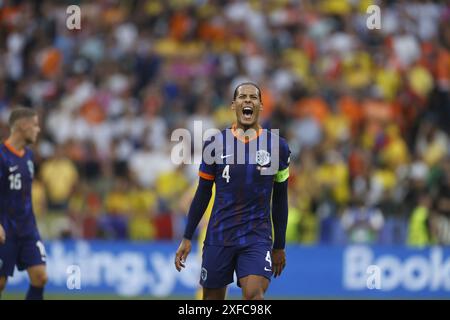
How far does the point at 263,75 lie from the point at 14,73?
18.7ft

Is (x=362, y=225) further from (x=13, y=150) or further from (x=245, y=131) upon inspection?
(x=245, y=131)

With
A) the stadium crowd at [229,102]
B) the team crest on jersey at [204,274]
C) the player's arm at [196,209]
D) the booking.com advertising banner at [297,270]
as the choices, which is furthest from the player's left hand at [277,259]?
the stadium crowd at [229,102]

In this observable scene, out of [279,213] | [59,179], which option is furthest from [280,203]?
[59,179]

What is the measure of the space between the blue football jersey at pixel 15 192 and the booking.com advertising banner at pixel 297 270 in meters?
6.33

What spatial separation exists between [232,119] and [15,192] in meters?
9.92

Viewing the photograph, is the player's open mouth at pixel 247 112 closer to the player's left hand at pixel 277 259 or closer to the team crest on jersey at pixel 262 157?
the team crest on jersey at pixel 262 157

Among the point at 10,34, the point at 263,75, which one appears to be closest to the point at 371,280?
the point at 263,75

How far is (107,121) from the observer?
20.2 m

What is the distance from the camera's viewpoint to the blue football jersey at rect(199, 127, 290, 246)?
9.01 metres

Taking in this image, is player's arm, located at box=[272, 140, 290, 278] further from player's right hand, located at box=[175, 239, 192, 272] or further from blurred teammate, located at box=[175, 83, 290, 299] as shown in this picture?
player's right hand, located at box=[175, 239, 192, 272]

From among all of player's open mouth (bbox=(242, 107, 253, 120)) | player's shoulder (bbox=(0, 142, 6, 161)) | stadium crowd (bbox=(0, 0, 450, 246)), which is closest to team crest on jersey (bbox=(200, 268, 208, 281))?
player's open mouth (bbox=(242, 107, 253, 120))

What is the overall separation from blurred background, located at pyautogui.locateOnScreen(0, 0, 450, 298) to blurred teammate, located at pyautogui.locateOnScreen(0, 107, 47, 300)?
6122 mm

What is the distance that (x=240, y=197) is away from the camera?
29.6ft

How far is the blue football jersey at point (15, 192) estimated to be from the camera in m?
10.9
